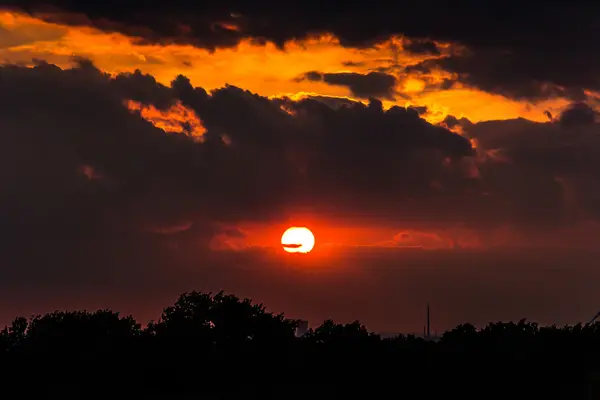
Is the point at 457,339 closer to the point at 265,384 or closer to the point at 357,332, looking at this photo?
the point at 357,332

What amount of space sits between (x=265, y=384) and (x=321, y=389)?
512 centimetres

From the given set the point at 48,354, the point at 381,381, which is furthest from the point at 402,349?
the point at 48,354

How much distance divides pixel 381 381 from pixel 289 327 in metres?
24.4

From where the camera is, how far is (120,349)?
10344 centimetres

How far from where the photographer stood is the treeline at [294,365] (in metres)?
Answer: 95.6

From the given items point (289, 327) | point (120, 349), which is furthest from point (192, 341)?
point (289, 327)

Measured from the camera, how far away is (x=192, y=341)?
10788 centimetres

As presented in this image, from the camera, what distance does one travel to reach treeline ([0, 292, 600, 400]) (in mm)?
95625

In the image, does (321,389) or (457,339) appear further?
(457,339)

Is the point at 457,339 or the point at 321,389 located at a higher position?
the point at 457,339

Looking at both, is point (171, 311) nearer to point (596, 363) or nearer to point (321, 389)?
point (321, 389)

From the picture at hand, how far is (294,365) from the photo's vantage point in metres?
102

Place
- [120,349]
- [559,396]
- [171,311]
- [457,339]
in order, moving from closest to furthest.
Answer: [559,396] < [120,349] < [457,339] < [171,311]

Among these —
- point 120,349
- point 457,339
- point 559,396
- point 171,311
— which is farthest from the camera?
point 171,311
